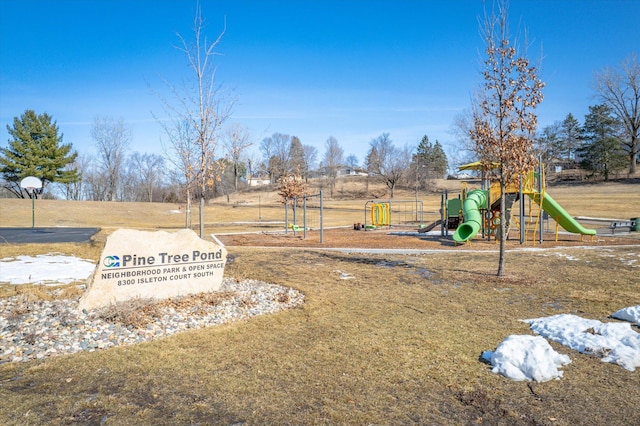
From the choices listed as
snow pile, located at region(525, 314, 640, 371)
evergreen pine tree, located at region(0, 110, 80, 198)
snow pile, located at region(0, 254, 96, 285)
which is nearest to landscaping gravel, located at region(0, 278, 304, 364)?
snow pile, located at region(0, 254, 96, 285)

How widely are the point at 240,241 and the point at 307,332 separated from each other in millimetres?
12859

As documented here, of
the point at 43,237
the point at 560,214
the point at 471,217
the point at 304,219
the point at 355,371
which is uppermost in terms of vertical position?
the point at 560,214

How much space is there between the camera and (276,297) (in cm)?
760

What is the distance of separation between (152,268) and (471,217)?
41.9ft

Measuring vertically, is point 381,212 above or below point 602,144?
below

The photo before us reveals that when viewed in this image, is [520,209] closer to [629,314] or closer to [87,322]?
A: [629,314]

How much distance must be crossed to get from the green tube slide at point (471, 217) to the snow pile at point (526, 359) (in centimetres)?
1128

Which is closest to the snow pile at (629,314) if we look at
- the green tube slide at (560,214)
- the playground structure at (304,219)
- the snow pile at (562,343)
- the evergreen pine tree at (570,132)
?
the snow pile at (562,343)

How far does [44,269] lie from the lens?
9883mm

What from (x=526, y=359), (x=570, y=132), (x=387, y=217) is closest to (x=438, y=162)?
(x=570, y=132)

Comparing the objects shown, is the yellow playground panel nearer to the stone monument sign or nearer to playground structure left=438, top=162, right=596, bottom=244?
playground structure left=438, top=162, right=596, bottom=244

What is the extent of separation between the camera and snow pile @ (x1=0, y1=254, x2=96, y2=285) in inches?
346

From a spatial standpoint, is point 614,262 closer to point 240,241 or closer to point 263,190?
point 240,241

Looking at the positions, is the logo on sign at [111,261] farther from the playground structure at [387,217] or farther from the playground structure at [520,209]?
the playground structure at [387,217]
